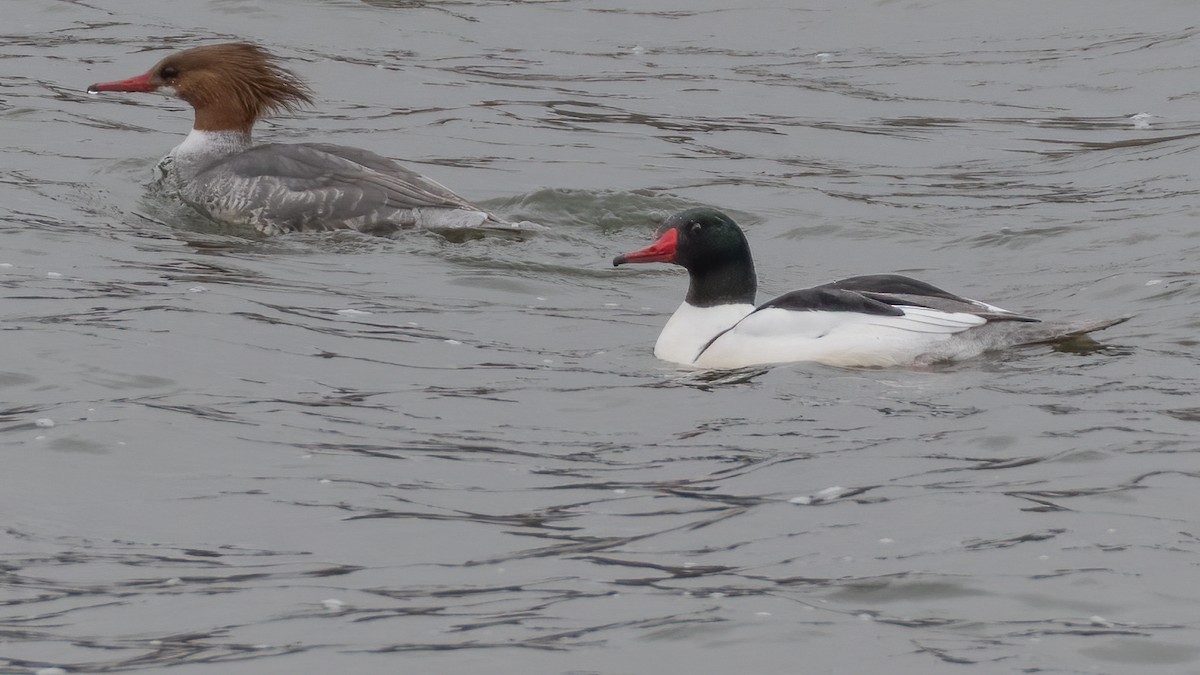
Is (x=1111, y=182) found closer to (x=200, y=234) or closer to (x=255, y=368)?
(x=200, y=234)

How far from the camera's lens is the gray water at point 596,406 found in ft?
17.1

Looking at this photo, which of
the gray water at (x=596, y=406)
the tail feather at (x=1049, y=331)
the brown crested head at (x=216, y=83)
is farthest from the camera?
the brown crested head at (x=216, y=83)

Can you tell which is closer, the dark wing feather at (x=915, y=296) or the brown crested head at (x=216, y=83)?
the dark wing feather at (x=915, y=296)

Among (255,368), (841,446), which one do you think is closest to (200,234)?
(255,368)

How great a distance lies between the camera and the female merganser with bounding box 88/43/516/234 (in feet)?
38.7

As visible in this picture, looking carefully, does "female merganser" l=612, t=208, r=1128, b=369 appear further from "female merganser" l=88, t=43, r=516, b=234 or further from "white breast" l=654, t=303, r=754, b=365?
"female merganser" l=88, t=43, r=516, b=234

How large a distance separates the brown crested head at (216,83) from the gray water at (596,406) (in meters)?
0.78

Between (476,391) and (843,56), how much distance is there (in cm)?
1094

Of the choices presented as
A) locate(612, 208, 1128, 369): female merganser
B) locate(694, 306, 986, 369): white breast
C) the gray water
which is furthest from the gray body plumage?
locate(694, 306, 986, 369): white breast

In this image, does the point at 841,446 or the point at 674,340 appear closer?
the point at 841,446

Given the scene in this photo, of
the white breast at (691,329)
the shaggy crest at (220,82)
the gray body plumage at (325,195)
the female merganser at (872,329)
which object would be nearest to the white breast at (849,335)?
the female merganser at (872,329)

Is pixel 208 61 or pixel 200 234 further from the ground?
pixel 208 61

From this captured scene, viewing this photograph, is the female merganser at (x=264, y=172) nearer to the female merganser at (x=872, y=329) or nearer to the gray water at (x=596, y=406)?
the gray water at (x=596, y=406)

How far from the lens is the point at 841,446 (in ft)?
23.4
